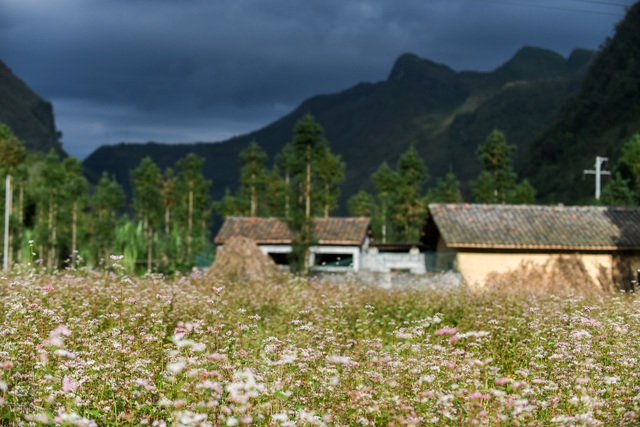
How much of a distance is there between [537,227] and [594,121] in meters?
74.8

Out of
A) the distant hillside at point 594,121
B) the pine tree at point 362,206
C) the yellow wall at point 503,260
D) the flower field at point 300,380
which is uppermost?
the distant hillside at point 594,121

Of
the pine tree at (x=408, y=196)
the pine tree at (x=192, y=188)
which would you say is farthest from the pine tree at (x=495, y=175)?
Answer: the pine tree at (x=192, y=188)

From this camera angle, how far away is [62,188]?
48.5 m

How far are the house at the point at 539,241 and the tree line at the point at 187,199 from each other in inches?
363

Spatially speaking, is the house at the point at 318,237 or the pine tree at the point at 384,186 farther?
the pine tree at the point at 384,186

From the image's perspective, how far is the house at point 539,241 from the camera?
28.6 meters

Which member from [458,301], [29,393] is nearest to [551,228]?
[458,301]

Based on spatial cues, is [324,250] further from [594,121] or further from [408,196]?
[594,121]

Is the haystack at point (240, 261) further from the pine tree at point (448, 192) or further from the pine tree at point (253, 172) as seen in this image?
the pine tree at point (448, 192)

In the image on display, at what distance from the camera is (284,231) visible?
3894 cm

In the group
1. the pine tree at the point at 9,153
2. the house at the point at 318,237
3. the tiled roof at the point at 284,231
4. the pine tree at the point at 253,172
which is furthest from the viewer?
the pine tree at the point at 253,172

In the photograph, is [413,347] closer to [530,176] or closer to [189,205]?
[189,205]

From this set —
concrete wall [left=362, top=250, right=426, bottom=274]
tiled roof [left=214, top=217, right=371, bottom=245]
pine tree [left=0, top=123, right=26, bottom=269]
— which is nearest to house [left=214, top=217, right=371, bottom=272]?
tiled roof [left=214, top=217, right=371, bottom=245]

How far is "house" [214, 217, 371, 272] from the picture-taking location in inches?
1500
